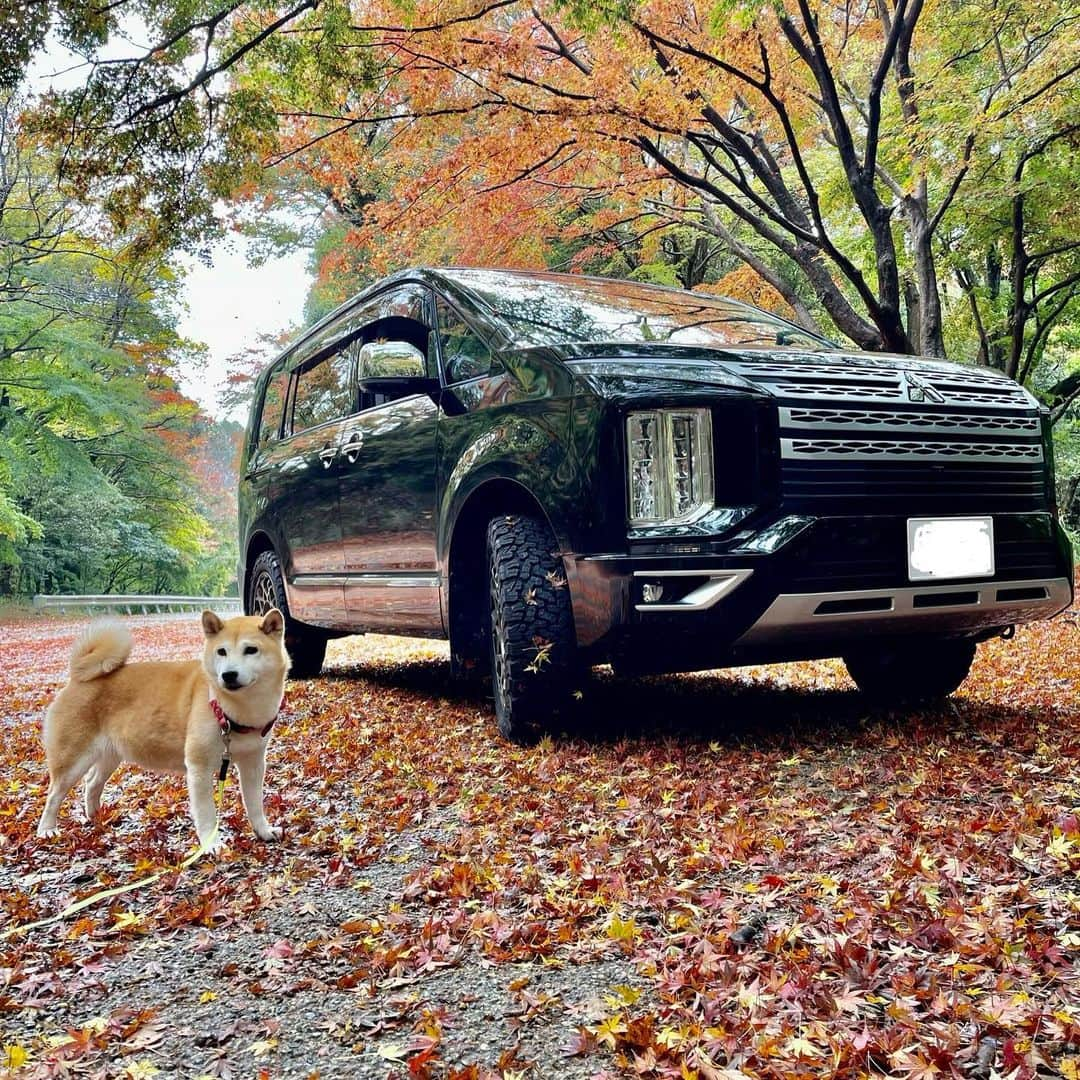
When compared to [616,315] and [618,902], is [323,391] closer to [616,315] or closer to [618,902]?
[616,315]

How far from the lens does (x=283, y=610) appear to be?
21.0ft

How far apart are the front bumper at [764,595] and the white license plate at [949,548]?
4 cm

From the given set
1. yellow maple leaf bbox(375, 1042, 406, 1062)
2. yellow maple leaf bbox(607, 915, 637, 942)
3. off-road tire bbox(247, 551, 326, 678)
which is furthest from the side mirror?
yellow maple leaf bbox(375, 1042, 406, 1062)

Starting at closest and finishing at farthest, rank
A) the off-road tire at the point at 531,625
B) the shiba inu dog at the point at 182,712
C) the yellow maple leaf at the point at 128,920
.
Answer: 1. the yellow maple leaf at the point at 128,920
2. the shiba inu dog at the point at 182,712
3. the off-road tire at the point at 531,625

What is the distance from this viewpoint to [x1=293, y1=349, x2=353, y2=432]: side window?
572 cm

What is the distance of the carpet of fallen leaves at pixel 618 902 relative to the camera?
1.91 metres

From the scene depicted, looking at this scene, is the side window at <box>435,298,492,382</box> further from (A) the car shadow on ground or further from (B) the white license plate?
(B) the white license plate

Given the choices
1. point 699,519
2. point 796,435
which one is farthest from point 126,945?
point 796,435

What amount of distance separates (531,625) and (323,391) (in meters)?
2.89

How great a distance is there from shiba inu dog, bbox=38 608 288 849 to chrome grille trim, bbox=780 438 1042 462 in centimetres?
188

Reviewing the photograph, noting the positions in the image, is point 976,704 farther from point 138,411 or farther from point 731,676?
point 138,411

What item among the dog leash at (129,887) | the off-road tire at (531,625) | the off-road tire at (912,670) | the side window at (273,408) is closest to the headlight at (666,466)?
the off-road tire at (531,625)

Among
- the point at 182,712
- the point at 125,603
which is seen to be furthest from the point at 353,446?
the point at 125,603

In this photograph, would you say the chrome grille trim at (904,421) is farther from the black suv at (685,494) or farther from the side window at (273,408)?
the side window at (273,408)
